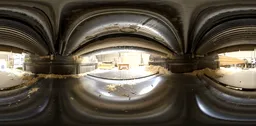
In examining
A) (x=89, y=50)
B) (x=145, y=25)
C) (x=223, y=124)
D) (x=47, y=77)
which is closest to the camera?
(x=223, y=124)

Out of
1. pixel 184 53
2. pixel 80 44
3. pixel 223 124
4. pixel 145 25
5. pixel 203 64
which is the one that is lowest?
pixel 223 124

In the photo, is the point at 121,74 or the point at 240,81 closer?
the point at 240,81

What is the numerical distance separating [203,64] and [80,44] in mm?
2296

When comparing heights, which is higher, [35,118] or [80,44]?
[80,44]

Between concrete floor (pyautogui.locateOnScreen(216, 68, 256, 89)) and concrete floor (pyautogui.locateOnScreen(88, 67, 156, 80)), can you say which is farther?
concrete floor (pyautogui.locateOnScreen(88, 67, 156, 80))

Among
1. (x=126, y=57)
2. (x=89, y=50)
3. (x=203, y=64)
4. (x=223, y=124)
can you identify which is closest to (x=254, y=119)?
(x=223, y=124)

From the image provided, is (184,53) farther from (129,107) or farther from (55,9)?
(55,9)

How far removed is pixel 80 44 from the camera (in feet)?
9.05

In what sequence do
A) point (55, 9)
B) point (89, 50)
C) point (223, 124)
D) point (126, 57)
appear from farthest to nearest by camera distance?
point (126, 57) → point (89, 50) → point (55, 9) → point (223, 124)

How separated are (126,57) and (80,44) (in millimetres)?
2771

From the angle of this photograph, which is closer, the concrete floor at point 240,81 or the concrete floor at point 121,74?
the concrete floor at point 240,81

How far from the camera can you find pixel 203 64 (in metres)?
2.71

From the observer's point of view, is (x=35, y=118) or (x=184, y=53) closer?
(x=35, y=118)

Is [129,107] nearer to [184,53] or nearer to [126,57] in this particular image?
[184,53]
